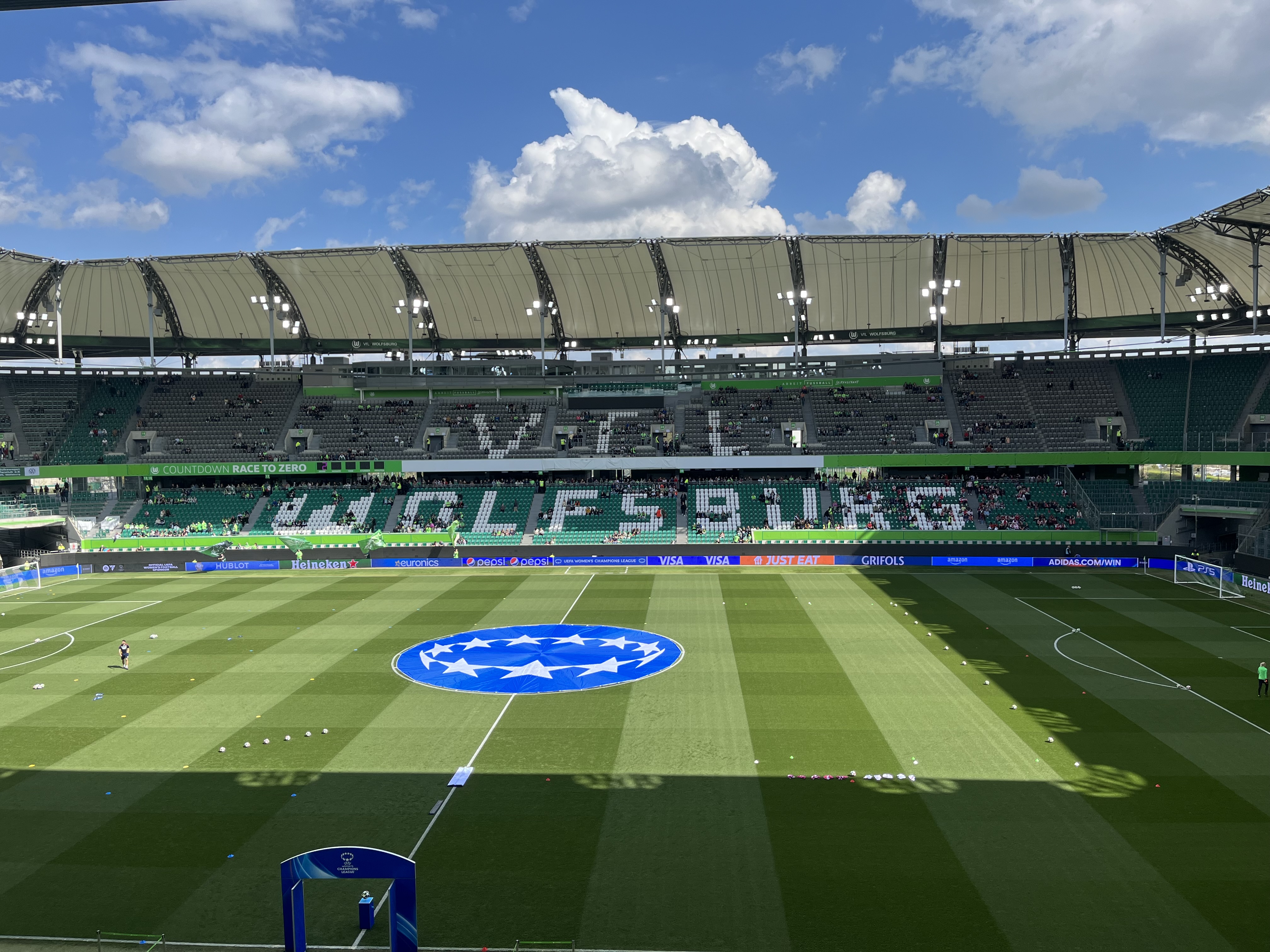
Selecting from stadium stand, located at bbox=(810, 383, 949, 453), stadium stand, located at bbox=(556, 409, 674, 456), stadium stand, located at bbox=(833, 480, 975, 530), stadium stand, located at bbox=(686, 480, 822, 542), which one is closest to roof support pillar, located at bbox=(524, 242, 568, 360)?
stadium stand, located at bbox=(556, 409, 674, 456)

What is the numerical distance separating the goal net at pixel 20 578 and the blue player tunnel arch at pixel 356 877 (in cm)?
4597

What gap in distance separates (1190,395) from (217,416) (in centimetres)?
7893

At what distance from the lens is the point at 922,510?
57.8m

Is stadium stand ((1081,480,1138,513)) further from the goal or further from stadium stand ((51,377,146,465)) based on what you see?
stadium stand ((51,377,146,465))

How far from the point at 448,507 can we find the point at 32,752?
39729 mm

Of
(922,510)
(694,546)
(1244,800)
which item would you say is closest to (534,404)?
(694,546)

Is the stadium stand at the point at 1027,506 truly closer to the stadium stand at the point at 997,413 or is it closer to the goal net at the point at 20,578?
the stadium stand at the point at 997,413

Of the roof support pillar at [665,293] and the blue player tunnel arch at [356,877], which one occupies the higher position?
the roof support pillar at [665,293]

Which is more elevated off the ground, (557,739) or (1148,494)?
(1148,494)

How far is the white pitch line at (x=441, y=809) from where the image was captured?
46.9 feet

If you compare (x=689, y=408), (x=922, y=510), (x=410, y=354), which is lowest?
(x=922, y=510)

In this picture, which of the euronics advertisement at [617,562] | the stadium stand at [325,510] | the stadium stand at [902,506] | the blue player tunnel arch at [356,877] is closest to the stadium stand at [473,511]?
the stadium stand at [325,510]

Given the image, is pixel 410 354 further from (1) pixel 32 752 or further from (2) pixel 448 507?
(1) pixel 32 752

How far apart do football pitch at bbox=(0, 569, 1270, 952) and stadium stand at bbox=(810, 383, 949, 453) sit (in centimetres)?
2987
